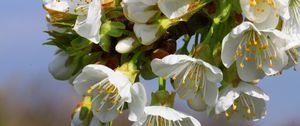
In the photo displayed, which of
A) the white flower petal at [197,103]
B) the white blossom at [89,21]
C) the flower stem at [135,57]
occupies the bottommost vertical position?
the white flower petal at [197,103]

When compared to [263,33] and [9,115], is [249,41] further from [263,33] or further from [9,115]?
[9,115]

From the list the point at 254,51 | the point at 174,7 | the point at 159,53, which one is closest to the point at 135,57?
the point at 159,53

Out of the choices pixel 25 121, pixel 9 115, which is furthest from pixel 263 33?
pixel 25 121

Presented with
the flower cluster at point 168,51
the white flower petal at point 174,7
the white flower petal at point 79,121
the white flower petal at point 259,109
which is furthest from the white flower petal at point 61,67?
the white flower petal at point 259,109

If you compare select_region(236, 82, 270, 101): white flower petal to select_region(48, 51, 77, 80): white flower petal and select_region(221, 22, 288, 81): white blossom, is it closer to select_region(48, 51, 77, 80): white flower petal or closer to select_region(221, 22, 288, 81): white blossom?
select_region(221, 22, 288, 81): white blossom

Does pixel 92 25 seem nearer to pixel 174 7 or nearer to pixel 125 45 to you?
pixel 125 45

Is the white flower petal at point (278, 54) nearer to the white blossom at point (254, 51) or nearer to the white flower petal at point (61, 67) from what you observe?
the white blossom at point (254, 51)
